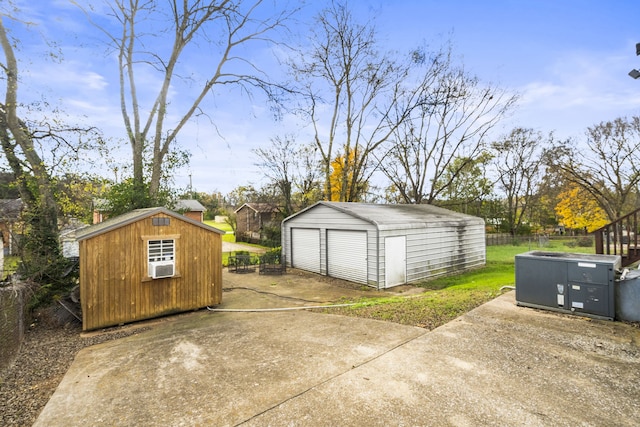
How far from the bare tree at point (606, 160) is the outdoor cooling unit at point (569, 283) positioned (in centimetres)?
2236

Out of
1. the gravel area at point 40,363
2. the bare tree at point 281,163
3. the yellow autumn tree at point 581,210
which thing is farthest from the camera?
the yellow autumn tree at point 581,210

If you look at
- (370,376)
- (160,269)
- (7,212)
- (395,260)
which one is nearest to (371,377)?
(370,376)

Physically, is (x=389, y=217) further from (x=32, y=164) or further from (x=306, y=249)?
(x=32, y=164)

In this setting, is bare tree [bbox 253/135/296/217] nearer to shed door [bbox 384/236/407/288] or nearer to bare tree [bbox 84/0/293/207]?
bare tree [bbox 84/0/293/207]

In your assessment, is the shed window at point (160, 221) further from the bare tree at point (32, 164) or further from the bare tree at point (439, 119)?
the bare tree at point (439, 119)

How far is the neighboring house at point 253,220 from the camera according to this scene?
84.8 feet

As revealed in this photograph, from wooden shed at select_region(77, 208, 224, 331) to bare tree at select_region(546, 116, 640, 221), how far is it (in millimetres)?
26726

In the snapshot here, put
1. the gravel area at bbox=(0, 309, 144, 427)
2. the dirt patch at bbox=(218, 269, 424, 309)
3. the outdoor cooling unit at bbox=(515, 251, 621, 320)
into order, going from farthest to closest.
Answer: the dirt patch at bbox=(218, 269, 424, 309) < the outdoor cooling unit at bbox=(515, 251, 621, 320) < the gravel area at bbox=(0, 309, 144, 427)

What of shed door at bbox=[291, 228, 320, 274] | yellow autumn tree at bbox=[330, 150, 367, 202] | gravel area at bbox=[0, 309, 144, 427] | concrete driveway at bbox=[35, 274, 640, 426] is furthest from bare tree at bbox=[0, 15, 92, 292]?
yellow autumn tree at bbox=[330, 150, 367, 202]

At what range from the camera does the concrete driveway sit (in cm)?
285

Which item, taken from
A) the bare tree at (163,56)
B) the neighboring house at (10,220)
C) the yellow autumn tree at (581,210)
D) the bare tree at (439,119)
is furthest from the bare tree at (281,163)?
the yellow autumn tree at (581,210)

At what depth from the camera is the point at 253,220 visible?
91.5ft

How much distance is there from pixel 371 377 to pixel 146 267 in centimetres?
568

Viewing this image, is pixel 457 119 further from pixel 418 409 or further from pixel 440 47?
pixel 418 409
